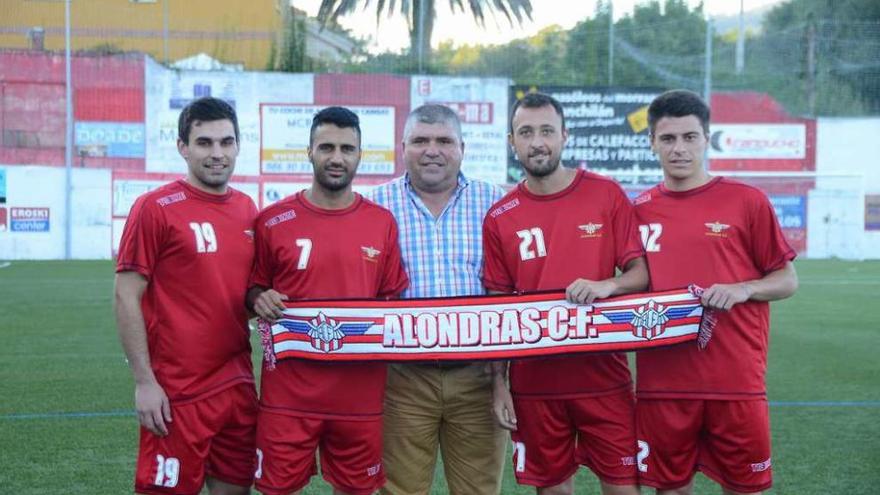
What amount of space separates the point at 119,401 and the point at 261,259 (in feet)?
15.7

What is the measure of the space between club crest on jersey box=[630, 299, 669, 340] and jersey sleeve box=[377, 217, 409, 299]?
1.11 meters

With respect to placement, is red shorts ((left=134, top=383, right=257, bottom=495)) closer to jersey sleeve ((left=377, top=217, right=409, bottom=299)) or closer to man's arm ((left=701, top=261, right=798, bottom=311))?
jersey sleeve ((left=377, top=217, right=409, bottom=299))

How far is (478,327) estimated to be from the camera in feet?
16.8

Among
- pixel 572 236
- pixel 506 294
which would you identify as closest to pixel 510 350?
pixel 506 294

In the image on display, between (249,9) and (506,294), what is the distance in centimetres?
3820

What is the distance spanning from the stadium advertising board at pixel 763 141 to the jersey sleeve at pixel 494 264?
2971cm

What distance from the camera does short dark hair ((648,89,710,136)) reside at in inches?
200

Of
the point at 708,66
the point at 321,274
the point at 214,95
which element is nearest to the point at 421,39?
the point at 214,95

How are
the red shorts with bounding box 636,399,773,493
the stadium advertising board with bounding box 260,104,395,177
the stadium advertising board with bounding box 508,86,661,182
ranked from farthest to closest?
the stadium advertising board with bounding box 508,86,661,182
the stadium advertising board with bounding box 260,104,395,177
the red shorts with bounding box 636,399,773,493

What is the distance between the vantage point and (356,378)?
5.05 m

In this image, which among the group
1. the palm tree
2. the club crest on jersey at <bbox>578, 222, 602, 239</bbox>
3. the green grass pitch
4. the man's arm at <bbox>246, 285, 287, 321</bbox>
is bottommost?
the green grass pitch

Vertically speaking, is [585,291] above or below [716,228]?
below

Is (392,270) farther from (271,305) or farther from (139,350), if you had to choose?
(139,350)

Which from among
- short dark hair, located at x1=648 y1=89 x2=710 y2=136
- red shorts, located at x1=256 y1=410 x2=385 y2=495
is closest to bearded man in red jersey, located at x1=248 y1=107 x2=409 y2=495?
red shorts, located at x1=256 y1=410 x2=385 y2=495
